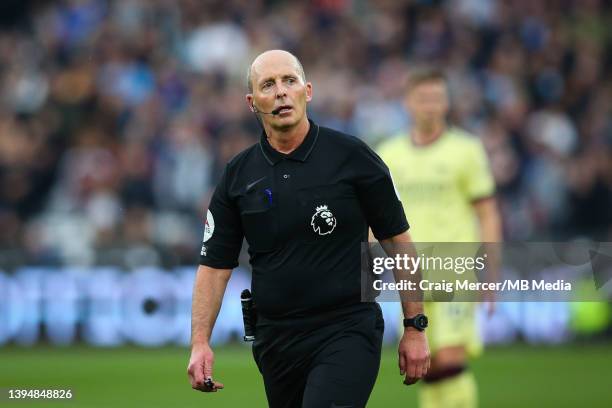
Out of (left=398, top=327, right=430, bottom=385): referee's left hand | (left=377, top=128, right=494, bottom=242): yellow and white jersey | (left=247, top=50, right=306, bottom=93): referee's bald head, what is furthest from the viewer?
(left=377, top=128, right=494, bottom=242): yellow and white jersey

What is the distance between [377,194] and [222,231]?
30.7 inches

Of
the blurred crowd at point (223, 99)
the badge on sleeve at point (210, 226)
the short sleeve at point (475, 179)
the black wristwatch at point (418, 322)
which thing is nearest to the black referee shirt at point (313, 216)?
the badge on sleeve at point (210, 226)

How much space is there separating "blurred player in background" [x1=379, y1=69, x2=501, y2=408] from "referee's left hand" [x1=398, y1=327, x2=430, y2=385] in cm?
265

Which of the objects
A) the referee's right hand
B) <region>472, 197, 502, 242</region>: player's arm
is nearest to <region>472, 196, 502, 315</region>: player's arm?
<region>472, 197, 502, 242</region>: player's arm

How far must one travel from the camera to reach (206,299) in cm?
640

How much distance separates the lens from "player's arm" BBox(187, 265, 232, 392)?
6215 mm

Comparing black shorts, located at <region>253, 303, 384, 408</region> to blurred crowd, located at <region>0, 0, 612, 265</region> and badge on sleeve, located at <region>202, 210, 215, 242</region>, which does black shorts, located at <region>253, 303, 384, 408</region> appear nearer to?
badge on sleeve, located at <region>202, 210, 215, 242</region>

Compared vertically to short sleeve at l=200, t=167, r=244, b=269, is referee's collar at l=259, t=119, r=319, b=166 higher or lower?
higher

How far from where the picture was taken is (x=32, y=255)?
15.9 m

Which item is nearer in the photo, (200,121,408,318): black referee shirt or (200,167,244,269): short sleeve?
(200,121,408,318): black referee shirt

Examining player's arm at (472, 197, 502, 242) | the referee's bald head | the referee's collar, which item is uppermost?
the referee's bald head

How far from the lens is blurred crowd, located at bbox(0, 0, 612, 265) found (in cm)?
1716

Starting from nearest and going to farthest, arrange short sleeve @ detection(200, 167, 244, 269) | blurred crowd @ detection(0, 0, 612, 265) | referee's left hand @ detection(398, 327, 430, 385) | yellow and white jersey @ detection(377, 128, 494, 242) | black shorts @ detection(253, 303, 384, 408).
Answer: black shorts @ detection(253, 303, 384, 408)
referee's left hand @ detection(398, 327, 430, 385)
short sleeve @ detection(200, 167, 244, 269)
yellow and white jersey @ detection(377, 128, 494, 242)
blurred crowd @ detection(0, 0, 612, 265)

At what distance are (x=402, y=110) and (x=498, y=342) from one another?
12.4 ft
